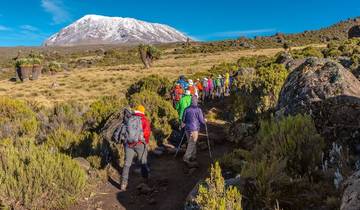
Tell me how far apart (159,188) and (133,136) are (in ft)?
4.17

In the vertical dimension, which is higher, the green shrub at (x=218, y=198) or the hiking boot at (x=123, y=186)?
the green shrub at (x=218, y=198)

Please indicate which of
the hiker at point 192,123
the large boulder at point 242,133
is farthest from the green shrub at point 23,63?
the hiker at point 192,123

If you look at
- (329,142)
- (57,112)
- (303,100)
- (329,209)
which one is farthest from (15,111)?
(329,209)

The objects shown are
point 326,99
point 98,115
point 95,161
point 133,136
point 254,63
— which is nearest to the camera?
point 326,99

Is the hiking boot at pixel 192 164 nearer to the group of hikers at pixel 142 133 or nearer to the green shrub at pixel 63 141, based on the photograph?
the group of hikers at pixel 142 133

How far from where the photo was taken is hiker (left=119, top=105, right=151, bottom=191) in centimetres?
797

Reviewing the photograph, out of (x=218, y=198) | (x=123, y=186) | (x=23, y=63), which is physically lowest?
(x=123, y=186)

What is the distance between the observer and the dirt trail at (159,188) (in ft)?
24.1

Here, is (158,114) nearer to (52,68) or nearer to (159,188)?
(159,188)

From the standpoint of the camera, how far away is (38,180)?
6.93 metres

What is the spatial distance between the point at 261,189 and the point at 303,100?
12.3 ft

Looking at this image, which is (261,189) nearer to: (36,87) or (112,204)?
(112,204)

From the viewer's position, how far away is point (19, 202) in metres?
6.86

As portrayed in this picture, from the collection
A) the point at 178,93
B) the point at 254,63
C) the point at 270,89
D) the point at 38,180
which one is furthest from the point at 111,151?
the point at 254,63
